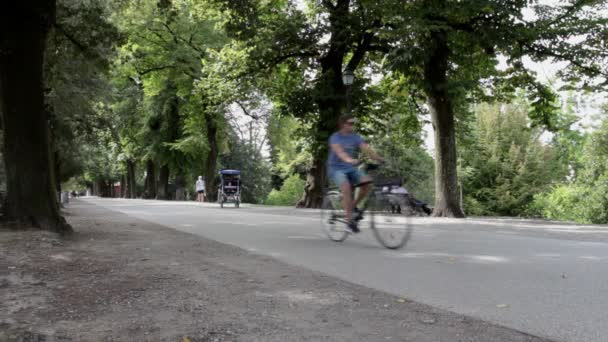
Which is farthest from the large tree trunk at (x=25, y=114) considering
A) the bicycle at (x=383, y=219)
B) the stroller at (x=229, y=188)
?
the stroller at (x=229, y=188)

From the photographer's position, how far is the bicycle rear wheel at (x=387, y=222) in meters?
8.12

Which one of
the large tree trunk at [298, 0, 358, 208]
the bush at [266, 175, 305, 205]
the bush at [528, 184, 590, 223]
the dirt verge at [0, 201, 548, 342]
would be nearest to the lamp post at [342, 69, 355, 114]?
the large tree trunk at [298, 0, 358, 208]

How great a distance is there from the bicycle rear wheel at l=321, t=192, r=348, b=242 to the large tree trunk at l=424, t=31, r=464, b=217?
8086 mm

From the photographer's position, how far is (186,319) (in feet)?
13.1

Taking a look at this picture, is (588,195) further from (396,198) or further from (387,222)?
(387,222)

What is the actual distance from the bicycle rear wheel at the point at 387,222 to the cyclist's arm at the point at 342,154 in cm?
71

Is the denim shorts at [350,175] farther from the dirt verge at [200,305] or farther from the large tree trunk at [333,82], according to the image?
the large tree trunk at [333,82]

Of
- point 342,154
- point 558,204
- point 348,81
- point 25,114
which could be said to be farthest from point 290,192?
point 342,154

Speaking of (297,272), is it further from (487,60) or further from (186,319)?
(487,60)

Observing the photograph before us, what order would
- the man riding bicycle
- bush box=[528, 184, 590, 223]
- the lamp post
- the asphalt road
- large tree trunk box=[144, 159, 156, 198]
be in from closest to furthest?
the asphalt road < the man riding bicycle < the lamp post < bush box=[528, 184, 590, 223] < large tree trunk box=[144, 159, 156, 198]

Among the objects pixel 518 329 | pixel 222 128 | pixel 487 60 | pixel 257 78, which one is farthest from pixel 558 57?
pixel 222 128

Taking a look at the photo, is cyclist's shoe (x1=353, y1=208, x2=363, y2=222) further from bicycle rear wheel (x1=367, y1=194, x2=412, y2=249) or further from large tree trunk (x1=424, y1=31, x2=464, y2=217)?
large tree trunk (x1=424, y1=31, x2=464, y2=217)

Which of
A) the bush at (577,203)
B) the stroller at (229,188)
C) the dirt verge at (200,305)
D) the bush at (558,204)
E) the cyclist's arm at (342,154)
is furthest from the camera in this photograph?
the bush at (558,204)

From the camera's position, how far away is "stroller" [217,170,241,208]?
77.1 ft
